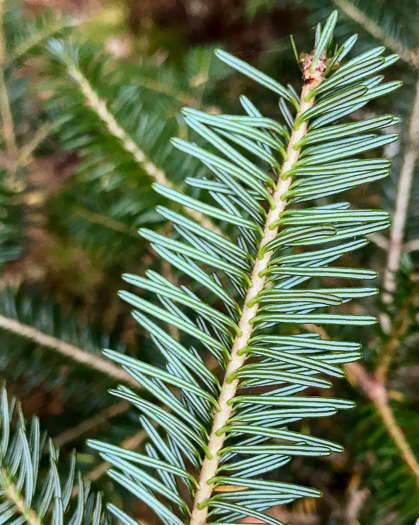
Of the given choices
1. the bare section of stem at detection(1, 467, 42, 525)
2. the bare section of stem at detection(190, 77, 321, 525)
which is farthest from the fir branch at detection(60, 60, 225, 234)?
the bare section of stem at detection(1, 467, 42, 525)

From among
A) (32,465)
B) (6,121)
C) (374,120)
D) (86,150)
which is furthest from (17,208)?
(374,120)

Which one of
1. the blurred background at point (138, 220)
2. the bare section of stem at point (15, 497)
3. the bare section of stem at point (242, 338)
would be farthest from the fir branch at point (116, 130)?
the bare section of stem at point (15, 497)

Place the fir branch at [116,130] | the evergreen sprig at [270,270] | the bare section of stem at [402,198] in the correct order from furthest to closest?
the bare section of stem at [402,198] < the fir branch at [116,130] < the evergreen sprig at [270,270]

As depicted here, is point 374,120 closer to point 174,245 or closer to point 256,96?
point 174,245

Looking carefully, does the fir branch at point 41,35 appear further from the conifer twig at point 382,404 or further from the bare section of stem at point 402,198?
the conifer twig at point 382,404

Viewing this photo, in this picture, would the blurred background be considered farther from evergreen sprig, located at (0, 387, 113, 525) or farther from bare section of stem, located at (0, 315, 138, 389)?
evergreen sprig, located at (0, 387, 113, 525)

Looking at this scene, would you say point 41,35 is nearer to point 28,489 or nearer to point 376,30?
point 376,30
